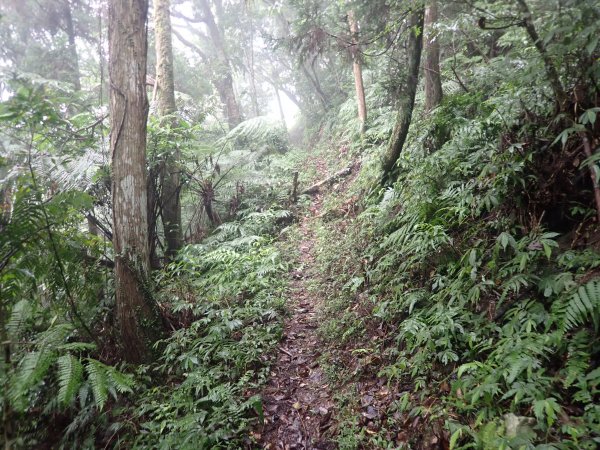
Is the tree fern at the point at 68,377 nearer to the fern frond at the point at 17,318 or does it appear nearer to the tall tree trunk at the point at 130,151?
the fern frond at the point at 17,318

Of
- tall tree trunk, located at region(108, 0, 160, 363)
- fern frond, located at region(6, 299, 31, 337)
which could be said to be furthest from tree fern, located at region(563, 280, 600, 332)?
tall tree trunk, located at region(108, 0, 160, 363)

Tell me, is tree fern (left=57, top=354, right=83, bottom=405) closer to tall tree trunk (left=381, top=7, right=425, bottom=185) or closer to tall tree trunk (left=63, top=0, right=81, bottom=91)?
tall tree trunk (left=381, top=7, right=425, bottom=185)

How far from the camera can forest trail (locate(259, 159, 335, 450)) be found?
3178mm

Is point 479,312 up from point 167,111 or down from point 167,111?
down

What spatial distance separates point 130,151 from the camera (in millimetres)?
4594

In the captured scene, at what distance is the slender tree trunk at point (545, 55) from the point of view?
8.95 feet

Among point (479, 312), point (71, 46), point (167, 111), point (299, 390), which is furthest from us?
point (71, 46)

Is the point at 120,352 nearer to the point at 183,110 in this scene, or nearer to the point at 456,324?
the point at 456,324

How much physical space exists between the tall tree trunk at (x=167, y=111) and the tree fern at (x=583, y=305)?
5571 mm

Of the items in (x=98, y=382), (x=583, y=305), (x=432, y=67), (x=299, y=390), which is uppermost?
(x=432, y=67)

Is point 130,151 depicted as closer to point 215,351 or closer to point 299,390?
point 215,351

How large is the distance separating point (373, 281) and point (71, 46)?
12351 millimetres

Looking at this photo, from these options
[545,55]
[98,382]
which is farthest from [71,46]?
[545,55]

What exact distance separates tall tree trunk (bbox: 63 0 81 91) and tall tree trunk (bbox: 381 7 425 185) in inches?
403
